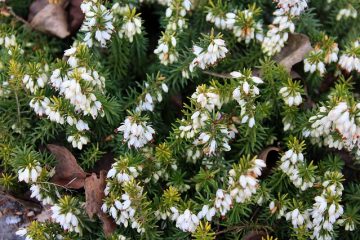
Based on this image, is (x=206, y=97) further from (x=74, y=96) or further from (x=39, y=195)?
(x=39, y=195)

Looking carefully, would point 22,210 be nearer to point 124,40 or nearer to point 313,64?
point 124,40

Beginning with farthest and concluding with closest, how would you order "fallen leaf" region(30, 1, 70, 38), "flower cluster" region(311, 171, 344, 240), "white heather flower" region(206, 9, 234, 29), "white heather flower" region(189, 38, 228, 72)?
"fallen leaf" region(30, 1, 70, 38), "white heather flower" region(206, 9, 234, 29), "white heather flower" region(189, 38, 228, 72), "flower cluster" region(311, 171, 344, 240)

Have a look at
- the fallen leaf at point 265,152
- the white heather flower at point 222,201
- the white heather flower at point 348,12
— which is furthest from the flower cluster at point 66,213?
the white heather flower at point 348,12

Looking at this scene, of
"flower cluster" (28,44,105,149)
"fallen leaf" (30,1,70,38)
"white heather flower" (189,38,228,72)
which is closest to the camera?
"flower cluster" (28,44,105,149)

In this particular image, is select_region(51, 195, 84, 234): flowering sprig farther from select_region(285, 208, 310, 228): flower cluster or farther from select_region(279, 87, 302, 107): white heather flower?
select_region(279, 87, 302, 107): white heather flower

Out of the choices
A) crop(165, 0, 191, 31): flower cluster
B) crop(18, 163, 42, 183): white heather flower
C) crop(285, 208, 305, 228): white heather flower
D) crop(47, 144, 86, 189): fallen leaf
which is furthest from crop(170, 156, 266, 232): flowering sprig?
crop(165, 0, 191, 31): flower cluster

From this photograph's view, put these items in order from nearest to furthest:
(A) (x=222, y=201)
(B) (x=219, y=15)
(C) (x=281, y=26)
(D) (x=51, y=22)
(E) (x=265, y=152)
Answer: (A) (x=222, y=201), (E) (x=265, y=152), (C) (x=281, y=26), (B) (x=219, y=15), (D) (x=51, y=22)

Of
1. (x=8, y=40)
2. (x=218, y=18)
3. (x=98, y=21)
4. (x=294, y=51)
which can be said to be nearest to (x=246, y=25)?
(x=218, y=18)
